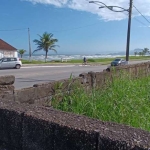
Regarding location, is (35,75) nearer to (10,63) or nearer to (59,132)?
(10,63)

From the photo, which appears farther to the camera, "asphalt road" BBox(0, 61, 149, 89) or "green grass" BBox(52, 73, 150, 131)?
"asphalt road" BBox(0, 61, 149, 89)

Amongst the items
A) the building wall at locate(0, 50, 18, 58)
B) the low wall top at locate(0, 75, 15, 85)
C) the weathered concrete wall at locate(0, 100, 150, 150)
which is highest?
the low wall top at locate(0, 75, 15, 85)

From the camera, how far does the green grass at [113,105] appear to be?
125 inches

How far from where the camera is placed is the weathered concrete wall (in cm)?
133

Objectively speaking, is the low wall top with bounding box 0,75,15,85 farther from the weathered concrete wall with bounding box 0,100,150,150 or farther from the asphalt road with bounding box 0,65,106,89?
the asphalt road with bounding box 0,65,106,89

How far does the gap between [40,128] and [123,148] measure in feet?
2.21

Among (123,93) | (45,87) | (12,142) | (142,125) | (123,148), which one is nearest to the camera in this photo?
(123,148)

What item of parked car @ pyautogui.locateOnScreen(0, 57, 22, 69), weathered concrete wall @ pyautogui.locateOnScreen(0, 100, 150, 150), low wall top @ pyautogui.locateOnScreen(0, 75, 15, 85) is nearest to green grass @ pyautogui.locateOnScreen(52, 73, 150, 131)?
low wall top @ pyautogui.locateOnScreen(0, 75, 15, 85)

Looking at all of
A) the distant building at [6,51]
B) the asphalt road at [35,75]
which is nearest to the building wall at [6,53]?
the distant building at [6,51]

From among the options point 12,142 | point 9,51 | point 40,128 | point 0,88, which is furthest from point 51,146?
point 9,51

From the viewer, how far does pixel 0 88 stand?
3.08m

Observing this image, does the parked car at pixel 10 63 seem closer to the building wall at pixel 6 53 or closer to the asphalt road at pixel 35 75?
the asphalt road at pixel 35 75

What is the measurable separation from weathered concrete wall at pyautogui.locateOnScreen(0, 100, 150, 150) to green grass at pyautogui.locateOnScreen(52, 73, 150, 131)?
1.54m

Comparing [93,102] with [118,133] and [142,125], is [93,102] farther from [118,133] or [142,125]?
[118,133]
